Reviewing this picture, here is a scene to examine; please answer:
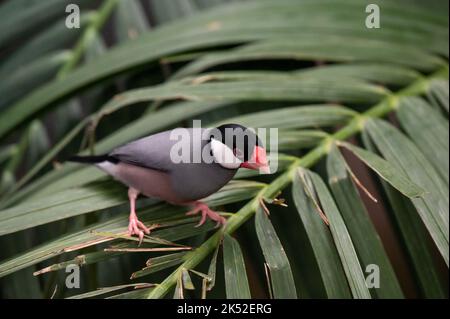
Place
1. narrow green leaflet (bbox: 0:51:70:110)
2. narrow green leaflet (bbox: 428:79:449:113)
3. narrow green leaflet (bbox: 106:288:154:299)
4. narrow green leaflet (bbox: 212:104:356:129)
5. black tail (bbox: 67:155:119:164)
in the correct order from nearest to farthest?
1. narrow green leaflet (bbox: 106:288:154:299)
2. black tail (bbox: 67:155:119:164)
3. narrow green leaflet (bbox: 212:104:356:129)
4. narrow green leaflet (bbox: 428:79:449:113)
5. narrow green leaflet (bbox: 0:51:70:110)

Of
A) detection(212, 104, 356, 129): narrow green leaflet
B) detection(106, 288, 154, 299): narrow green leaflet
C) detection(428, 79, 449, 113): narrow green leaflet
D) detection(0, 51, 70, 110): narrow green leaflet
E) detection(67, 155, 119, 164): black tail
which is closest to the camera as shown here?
detection(106, 288, 154, 299): narrow green leaflet

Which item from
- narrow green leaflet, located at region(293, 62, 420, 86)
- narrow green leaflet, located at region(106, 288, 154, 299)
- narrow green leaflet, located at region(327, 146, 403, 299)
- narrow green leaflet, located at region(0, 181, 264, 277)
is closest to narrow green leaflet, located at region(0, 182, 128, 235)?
narrow green leaflet, located at region(0, 181, 264, 277)

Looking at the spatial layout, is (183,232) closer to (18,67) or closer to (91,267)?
(91,267)

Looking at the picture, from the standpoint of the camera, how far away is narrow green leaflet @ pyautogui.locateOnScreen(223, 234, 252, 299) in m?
0.53

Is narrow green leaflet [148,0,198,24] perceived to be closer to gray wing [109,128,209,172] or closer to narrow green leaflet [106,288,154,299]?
gray wing [109,128,209,172]

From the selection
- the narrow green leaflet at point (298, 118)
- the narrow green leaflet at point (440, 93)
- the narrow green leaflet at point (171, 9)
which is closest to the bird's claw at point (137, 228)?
the narrow green leaflet at point (298, 118)

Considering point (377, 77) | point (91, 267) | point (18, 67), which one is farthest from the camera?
point (18, 67)

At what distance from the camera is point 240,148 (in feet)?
1.74

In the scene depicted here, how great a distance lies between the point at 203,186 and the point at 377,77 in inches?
17.4

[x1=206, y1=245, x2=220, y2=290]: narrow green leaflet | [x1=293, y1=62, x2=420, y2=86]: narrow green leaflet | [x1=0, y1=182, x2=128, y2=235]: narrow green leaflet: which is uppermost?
[x1=293, y1=62, x2=420, y2=86]: narrow green leaflet

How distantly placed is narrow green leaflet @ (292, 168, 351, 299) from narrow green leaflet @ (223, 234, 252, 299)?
0.09m

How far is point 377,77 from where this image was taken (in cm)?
91

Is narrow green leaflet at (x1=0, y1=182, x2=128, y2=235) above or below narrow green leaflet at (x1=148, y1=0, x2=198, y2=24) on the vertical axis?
below
